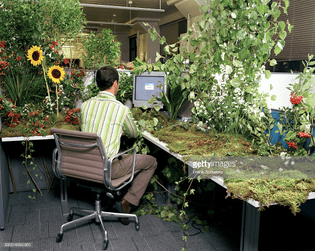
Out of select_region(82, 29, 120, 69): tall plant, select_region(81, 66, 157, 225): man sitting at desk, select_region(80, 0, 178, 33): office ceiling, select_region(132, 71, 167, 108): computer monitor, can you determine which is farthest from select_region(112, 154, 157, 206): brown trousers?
select_region(80, 0, 178, 33): office ceiling

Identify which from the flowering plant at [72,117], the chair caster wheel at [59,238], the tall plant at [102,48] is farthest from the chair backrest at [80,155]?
the tall plant at [102,48]

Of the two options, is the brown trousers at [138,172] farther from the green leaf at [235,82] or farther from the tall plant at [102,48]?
the tall plant at [102,48]

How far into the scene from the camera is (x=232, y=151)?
6.06 feet

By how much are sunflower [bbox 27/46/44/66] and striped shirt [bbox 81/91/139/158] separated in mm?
777

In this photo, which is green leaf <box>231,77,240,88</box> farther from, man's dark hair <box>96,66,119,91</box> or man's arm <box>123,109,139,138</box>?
man's dark hair <box>96,66,119,91</box>

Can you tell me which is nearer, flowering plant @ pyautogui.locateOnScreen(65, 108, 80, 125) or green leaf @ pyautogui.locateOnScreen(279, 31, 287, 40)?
green leaf @ pyautogui.locateOnScreen(279, 31, 287, 40)

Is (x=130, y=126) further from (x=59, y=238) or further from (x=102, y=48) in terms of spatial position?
(x=102, y=48)

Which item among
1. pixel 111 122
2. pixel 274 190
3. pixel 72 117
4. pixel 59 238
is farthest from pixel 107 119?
pixel 274 190

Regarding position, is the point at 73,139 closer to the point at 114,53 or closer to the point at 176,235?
the point at 176,235

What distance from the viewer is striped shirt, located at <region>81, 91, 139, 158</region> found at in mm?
2232

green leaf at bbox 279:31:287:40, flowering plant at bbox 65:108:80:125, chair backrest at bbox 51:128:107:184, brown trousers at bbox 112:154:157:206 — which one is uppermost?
green leaf at bbox 279:31:287:40

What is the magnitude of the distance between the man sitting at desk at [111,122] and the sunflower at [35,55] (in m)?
0.71

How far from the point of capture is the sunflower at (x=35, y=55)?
8.79ft

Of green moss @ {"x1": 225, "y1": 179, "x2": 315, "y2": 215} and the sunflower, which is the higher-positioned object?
the sunflower
